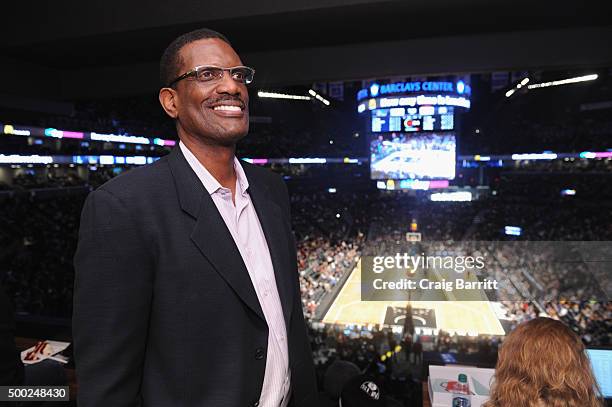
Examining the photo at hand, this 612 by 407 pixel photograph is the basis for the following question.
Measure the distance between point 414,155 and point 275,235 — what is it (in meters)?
11.4

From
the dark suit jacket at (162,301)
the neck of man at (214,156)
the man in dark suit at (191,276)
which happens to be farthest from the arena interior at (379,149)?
the neck of man at (214,156)

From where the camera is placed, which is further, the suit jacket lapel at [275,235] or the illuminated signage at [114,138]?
the illuminated signage at [114,138]

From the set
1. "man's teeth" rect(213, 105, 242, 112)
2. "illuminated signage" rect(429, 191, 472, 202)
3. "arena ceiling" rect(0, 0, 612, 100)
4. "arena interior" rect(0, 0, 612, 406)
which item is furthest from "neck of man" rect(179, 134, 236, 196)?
"illuminated signage" rect(429, 191, 472, 202)

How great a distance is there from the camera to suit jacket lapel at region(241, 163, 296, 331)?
A: 124 cm

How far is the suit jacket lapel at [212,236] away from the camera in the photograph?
103cm

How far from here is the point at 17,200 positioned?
14.1 m

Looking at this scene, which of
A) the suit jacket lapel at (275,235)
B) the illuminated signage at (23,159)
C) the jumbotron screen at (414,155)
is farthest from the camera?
the illuminated signage at (23,159)

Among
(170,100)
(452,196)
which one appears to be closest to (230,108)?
(170,100)

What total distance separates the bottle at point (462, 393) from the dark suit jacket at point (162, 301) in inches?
60.0

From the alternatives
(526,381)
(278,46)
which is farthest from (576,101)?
(526,381)

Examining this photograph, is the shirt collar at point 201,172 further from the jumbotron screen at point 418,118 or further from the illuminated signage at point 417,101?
the jumbotron screen at point 418,118

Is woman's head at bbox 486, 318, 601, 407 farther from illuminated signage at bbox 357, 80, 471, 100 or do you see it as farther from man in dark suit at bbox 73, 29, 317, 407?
illuminated signage at bbox 357, 80, 471, 100

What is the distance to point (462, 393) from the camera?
2.24 m

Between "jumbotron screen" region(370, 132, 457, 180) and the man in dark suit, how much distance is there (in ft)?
36.8
